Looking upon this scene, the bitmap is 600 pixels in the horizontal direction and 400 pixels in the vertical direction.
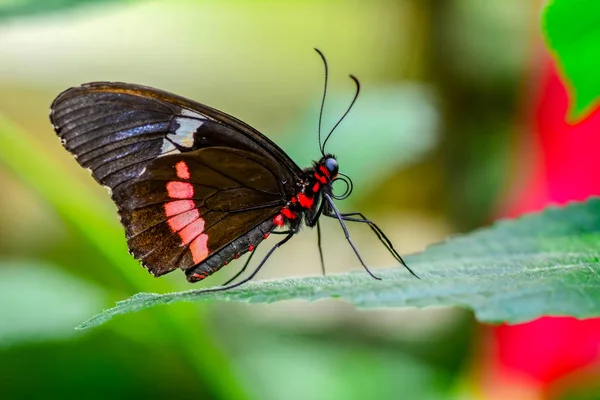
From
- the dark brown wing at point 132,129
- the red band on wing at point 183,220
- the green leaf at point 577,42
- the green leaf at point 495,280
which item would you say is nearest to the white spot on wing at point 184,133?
the dark brown wing at point 132,129

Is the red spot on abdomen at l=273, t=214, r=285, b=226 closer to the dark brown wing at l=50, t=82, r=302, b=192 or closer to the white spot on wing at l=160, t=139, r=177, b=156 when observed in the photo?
the dark brown wing at l=50, t=82, r=302, b=192

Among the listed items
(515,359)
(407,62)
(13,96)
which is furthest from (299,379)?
(13,96)

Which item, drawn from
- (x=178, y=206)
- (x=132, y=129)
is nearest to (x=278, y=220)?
(x=178, y=206)

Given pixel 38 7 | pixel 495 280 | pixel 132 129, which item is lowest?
pixel 495 280

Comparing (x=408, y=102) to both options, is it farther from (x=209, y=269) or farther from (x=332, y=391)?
(x=209, y=269)

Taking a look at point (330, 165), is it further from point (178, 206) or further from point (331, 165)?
point (178, 206)

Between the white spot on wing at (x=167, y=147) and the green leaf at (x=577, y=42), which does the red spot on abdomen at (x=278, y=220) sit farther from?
the green leaf at (x=577, y=42)
